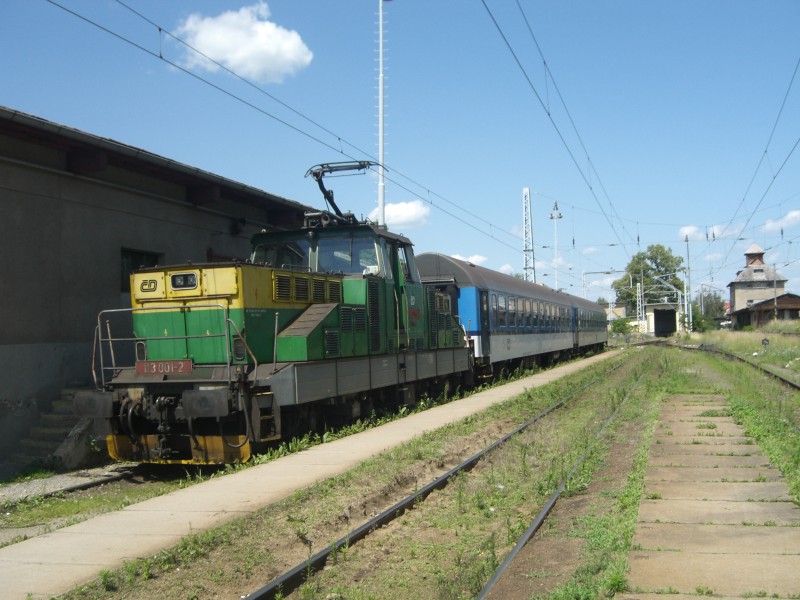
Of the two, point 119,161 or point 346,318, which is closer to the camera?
point 346,318

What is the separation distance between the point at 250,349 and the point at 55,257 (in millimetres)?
4232

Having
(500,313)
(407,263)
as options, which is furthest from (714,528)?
(500,313)

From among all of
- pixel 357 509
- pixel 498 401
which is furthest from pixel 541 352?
pixel 357 509

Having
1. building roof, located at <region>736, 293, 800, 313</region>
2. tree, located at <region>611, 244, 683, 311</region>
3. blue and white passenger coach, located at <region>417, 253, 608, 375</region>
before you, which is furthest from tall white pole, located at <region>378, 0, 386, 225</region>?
tree, located at <region>611, 244, 683, 311</region>

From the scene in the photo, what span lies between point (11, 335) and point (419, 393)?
7960 mm

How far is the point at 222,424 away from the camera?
373 inches

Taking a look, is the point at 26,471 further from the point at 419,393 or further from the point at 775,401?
the point at 775,401

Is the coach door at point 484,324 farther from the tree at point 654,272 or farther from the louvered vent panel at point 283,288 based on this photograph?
the tree at point 654,272

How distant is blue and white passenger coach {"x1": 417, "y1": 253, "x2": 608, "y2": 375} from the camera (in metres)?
20.2

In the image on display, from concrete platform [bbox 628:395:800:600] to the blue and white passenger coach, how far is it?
33.2 feet

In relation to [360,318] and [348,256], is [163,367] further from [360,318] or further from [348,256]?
[348,256]

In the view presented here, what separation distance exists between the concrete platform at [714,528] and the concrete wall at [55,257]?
8.83 m

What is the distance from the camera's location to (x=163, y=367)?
952 cm

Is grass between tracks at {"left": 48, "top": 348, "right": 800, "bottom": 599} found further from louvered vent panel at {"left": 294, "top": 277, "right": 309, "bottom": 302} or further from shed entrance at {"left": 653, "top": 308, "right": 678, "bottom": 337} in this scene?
shed entrance at {"left": 653, "top": 308, "right": 678, "bottom": 337}
